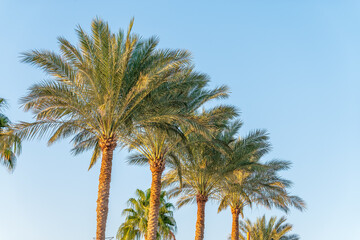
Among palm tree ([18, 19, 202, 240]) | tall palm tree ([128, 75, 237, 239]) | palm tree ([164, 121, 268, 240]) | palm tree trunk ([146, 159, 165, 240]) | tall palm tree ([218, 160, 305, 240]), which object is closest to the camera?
palm tree ([18, 19, 202, 240])

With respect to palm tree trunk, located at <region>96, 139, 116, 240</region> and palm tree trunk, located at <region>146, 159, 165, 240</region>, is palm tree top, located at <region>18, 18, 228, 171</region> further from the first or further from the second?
palm tree trunk, located at <region>146, 159, 165, 240</region>

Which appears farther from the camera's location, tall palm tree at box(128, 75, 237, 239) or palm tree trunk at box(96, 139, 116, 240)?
tall palm tree at box(128, 75, 237, 239)

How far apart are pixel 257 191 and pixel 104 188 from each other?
14.9 metres

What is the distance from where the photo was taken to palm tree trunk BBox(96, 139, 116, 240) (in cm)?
1709

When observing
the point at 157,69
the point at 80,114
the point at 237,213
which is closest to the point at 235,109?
the point at 157,69

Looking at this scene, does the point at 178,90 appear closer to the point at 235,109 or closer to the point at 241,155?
the point at 235,109

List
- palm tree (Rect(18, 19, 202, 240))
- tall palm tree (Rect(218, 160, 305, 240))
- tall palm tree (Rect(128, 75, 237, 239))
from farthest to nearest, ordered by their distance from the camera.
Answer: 1. tall palm tree (Rect(218, 160, 305, 240))
2. tall palm tree (Rect(128, 75, 237, 239))
3. palm tree (Rect(18, 19, 202, 240))

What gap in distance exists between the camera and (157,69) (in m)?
17.1

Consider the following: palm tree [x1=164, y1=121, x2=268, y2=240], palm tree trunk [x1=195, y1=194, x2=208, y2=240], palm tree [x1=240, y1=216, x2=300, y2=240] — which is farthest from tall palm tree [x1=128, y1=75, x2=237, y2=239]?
palm tree [x1=240, y1=216, x2=300, y2=240]

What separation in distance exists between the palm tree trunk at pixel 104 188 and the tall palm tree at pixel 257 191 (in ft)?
36.2

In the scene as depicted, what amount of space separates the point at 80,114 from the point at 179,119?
3.76 m

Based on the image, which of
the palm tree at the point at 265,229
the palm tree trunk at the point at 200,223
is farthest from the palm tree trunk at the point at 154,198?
the palm tree at the point at 265,229

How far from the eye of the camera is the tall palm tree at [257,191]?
94.3 feet

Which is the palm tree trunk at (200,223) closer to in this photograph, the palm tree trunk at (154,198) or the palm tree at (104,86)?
the palm tree trunk at (154,198)
